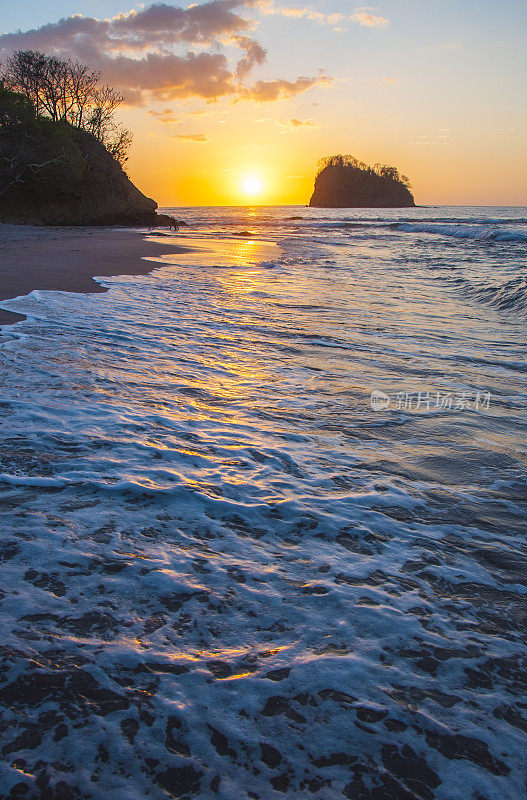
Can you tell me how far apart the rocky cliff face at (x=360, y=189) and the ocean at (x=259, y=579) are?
157 metres

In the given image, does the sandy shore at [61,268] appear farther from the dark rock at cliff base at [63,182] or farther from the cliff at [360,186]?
the cliff at [360,186]

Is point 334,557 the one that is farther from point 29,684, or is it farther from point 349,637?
point 29,684

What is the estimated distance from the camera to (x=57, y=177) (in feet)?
124

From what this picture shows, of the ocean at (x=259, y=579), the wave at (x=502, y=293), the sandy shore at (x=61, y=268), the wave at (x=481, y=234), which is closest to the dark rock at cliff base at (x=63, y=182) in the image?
the wave at (x=481, y=234)

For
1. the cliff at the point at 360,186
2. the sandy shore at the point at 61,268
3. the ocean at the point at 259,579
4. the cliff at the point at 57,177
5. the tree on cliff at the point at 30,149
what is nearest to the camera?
the ocean at the point at 259,579

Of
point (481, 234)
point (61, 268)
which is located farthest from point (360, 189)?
point (61, 268)

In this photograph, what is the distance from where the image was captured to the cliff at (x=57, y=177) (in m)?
35.3

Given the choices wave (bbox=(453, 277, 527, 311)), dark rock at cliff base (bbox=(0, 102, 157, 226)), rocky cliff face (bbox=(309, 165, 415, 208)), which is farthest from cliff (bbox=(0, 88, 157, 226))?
rocky cliff face (bbox=(309, 165, 415, 208))

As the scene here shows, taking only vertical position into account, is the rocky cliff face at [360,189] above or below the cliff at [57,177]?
above

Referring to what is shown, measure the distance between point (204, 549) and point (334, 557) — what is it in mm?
635

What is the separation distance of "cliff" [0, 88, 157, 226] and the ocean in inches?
1537

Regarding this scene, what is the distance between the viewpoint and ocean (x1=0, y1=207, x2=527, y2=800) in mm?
1386

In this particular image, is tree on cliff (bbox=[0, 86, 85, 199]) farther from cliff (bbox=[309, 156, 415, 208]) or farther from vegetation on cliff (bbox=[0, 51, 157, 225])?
cliff (bbox=[309, 156, 415, 208])

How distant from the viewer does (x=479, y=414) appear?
4023 millimetres
